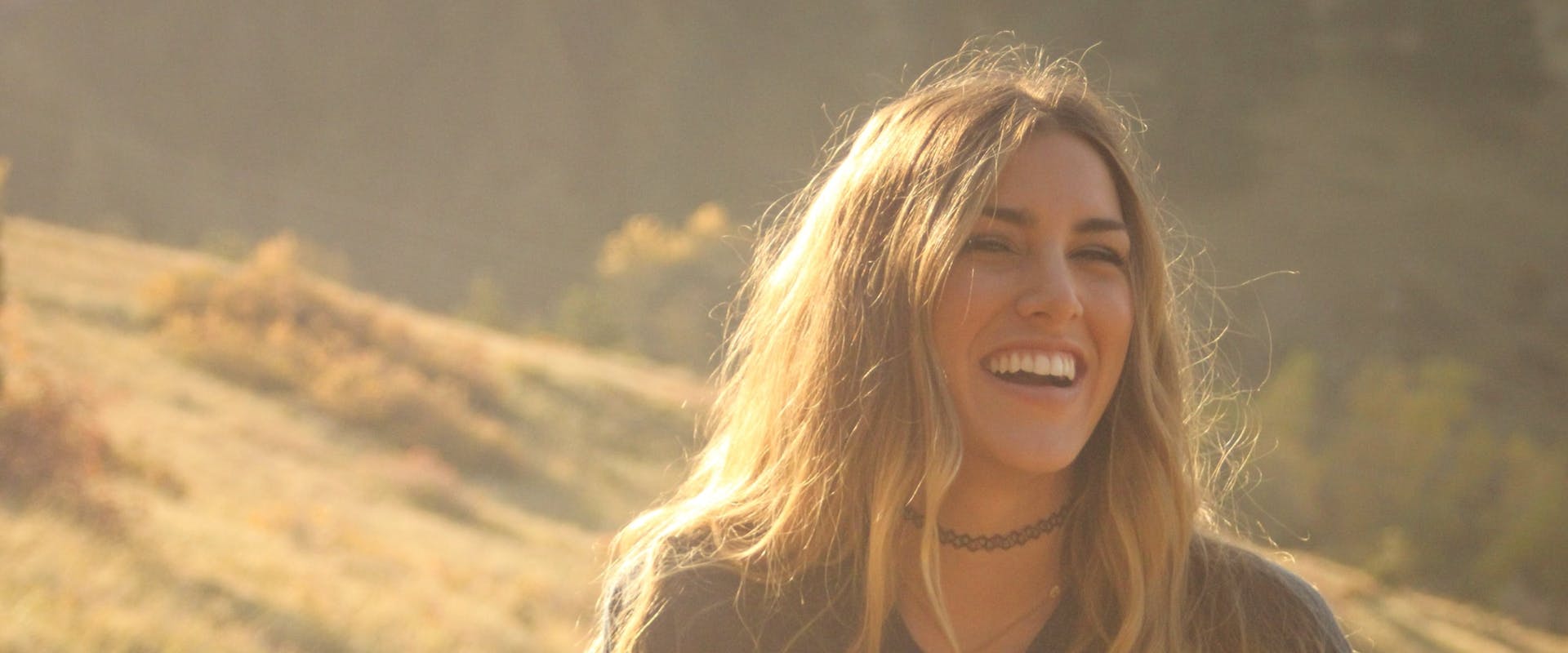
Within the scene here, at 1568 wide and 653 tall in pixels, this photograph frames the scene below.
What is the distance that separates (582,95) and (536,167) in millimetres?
4727

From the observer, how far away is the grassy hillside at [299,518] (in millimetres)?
5562

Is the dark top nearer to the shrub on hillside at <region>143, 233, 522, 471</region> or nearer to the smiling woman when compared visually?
the smiling woman

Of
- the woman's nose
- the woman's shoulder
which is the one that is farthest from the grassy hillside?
the woman's nose

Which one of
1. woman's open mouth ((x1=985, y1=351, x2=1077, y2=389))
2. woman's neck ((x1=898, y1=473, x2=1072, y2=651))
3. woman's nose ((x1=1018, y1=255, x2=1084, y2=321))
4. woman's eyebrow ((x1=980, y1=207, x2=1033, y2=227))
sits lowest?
woman's neck ((x1=898, y1=473, x2=1072, y2=651))

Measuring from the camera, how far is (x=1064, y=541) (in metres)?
1.94

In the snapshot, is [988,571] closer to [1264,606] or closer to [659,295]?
[1264,606]

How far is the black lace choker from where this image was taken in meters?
1.86

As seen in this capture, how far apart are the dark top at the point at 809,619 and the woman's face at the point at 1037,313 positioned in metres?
0.26

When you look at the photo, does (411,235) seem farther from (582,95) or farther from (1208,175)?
(1208,175)

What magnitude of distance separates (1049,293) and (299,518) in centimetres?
723

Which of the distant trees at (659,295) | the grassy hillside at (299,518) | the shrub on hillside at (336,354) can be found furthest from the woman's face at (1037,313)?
the distant trees at (659,295)

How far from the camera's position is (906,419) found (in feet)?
6.16

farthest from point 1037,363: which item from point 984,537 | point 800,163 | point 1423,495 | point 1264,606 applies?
point 800,163

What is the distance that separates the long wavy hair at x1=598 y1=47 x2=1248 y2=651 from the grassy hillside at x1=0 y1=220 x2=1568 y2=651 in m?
0.77
